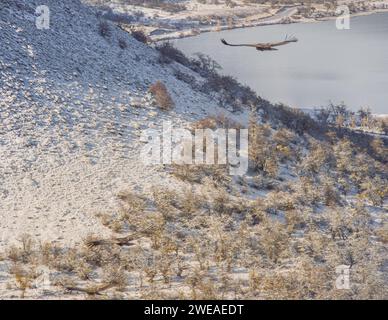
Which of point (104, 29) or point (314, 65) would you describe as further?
point (314, 65)

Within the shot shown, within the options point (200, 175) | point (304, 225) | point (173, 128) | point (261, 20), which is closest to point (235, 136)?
point (173, 128)

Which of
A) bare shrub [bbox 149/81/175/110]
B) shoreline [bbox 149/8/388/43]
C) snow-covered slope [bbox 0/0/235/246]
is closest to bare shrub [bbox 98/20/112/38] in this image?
snow-covered slope [bbox 0/0/235/246]

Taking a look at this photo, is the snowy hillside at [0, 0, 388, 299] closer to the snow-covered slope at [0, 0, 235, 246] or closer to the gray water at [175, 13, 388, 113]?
the snow-covered slope at [0, 0, 235, 246]

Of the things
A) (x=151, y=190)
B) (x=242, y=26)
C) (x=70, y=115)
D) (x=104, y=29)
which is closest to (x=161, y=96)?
(x=70, y=115)

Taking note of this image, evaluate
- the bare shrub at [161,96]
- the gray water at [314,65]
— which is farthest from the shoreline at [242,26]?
the bare shrub at [161,96]

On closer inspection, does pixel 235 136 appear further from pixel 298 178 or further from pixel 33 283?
pixel 33 283

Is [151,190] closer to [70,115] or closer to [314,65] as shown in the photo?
[70,115]
